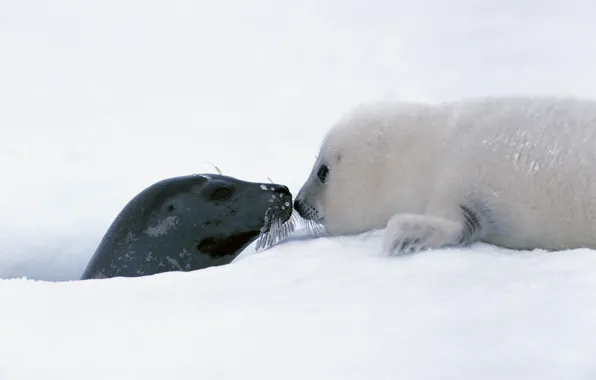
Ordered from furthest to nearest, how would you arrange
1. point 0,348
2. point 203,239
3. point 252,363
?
point 203,239 → point 0,348 → point 252,363

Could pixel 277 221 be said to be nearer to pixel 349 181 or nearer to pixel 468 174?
pixel 349 181

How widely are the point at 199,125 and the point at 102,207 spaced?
4.22 m

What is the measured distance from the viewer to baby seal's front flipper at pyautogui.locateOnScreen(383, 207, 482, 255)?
7.91 ft

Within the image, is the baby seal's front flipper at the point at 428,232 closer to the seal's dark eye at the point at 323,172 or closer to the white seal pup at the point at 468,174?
the white seal pup at the point at 468,174

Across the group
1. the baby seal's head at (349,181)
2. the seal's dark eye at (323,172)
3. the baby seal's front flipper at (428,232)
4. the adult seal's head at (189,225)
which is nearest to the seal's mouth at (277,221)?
the adult seal's head at (189,225)

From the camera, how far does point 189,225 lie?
3.70m

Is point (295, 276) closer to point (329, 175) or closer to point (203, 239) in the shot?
point (329, 175)

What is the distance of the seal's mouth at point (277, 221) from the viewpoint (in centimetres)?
374

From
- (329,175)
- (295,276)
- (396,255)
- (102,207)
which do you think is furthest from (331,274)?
(102,207)

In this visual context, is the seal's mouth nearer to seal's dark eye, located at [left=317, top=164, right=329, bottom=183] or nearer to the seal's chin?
the seal's chin

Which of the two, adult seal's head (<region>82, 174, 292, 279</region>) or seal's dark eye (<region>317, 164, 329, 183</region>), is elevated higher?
seal's dark eye (<region>317, 164, 329, 183</region>)

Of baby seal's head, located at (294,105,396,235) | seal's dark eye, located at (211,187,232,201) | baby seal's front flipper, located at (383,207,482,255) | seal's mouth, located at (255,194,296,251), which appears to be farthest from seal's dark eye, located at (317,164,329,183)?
baby seal's front flipper, located at (383,207,482,255)

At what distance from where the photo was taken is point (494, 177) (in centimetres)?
276

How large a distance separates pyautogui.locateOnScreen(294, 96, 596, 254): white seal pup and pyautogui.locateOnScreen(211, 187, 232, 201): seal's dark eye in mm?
597
